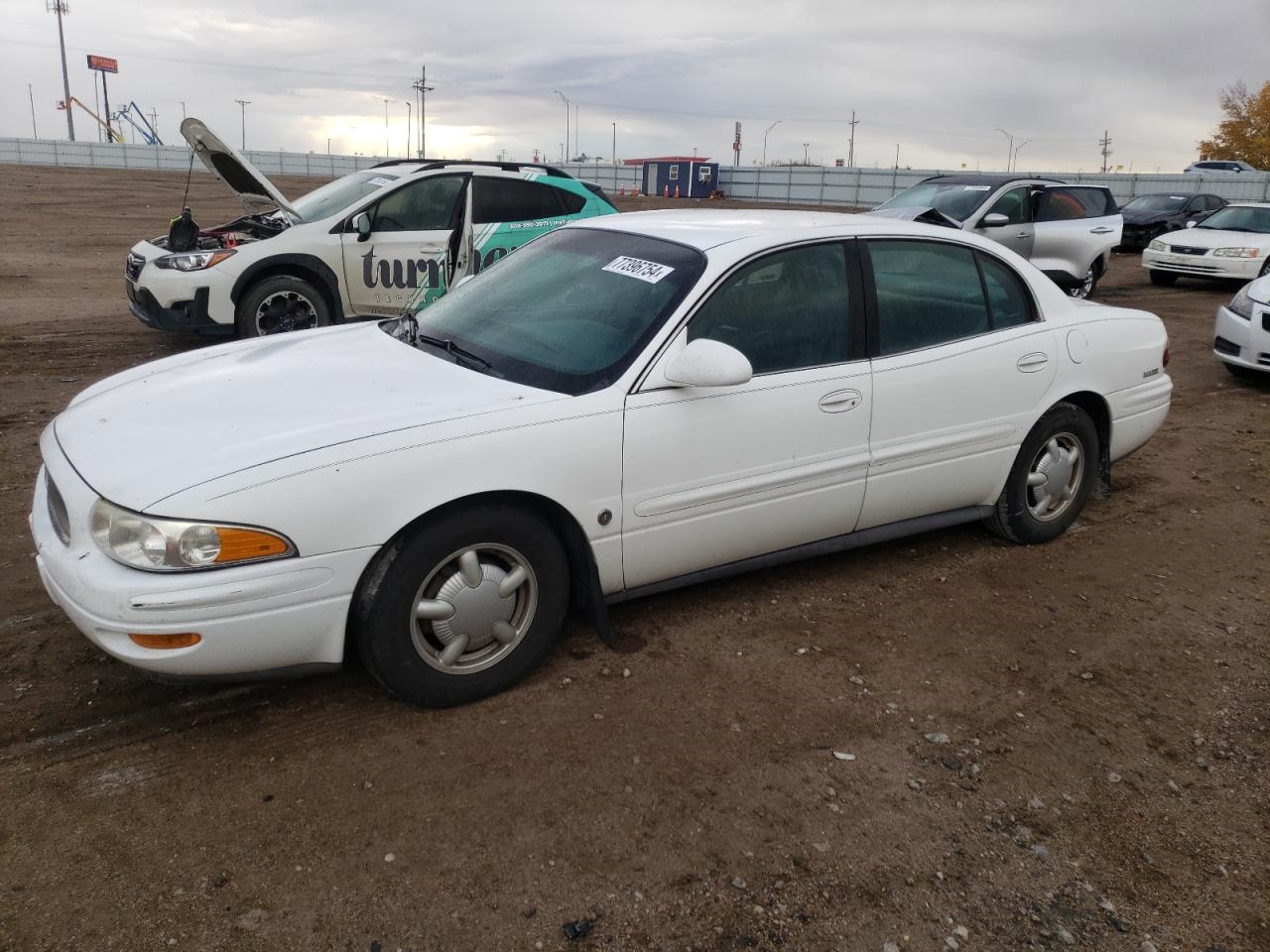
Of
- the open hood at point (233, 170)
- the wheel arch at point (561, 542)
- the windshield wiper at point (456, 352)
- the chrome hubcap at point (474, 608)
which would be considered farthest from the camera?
the open hood at point (233, 170)

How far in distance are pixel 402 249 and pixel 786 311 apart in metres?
5.75

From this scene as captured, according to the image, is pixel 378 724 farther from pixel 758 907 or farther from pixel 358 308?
pixel 358 308

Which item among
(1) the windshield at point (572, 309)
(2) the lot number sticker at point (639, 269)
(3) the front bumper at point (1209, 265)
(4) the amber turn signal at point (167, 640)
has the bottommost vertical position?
(4) the amber turn signal at point (167, 640)

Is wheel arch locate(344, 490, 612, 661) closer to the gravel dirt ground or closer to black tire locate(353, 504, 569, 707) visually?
black tire locate(353, 504, 569, 707)

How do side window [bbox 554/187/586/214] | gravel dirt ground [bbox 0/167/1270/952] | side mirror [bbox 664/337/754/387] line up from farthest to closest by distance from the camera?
side window [bbox 554/187/586/214]
side mirror [bbox 664/337/754/387]
gravel dirt ground [bbox 0/167/1270/952]

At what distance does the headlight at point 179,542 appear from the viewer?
2.75 m

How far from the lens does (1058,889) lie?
102 inches

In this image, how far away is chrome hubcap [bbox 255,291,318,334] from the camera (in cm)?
837

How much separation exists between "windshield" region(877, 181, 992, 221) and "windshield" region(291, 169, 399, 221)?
739cm

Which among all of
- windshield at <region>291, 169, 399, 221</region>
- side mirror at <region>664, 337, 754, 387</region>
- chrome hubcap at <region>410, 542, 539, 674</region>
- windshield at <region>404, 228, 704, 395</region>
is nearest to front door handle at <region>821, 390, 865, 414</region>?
side mirror at <region>664, 337, 754, 387</region>

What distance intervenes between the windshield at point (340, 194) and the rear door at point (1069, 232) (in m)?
8.79

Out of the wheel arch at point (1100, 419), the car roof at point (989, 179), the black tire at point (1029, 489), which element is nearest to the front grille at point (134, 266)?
the black tire at point (1029, 489)

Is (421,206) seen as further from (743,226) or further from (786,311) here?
(786,311)

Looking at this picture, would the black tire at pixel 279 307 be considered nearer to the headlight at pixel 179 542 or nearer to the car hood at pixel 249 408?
the car hood at pixel 249 408
